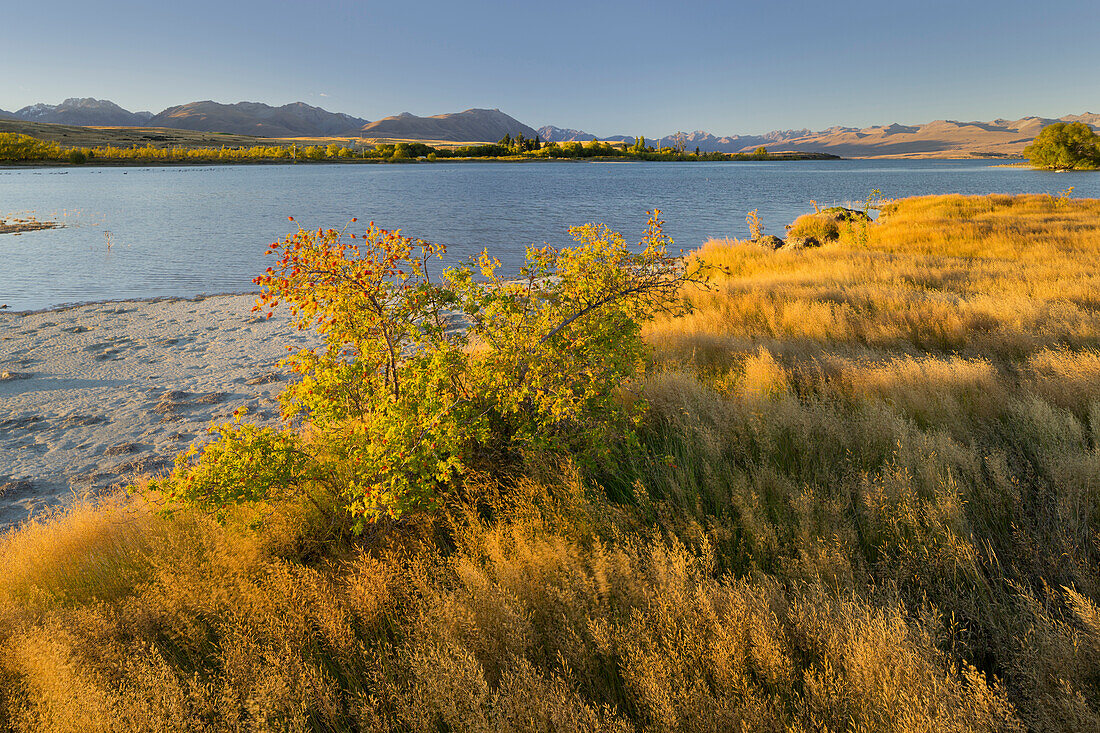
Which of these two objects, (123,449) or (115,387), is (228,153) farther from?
(123,449)

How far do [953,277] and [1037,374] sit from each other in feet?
23.4

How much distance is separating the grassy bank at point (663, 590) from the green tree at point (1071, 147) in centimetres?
10066

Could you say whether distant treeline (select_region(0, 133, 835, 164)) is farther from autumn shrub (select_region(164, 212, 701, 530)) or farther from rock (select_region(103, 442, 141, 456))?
autumn shrub (select_region(164, 212, 701, 530))

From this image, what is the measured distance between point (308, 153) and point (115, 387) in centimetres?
12731

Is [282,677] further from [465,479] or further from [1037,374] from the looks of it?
[1037,374]

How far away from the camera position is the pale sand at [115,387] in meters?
6.24

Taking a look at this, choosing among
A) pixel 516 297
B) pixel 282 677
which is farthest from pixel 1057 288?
pixel 282 677

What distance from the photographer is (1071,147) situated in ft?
244

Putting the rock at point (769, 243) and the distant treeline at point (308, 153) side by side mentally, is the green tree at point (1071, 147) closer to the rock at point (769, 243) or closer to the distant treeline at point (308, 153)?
the rock at point (769, 243)

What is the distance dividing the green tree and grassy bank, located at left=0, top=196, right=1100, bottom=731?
101 meters

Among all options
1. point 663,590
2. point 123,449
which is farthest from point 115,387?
point 663,590

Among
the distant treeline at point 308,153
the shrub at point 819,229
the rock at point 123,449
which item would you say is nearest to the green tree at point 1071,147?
the shrub at point 819,229

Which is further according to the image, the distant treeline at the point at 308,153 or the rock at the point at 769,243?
the distant treeline at the point at 308,153

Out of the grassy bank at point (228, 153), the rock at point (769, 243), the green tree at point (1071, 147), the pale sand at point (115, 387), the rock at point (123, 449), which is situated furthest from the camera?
the grassy bank at point (228, 153)
